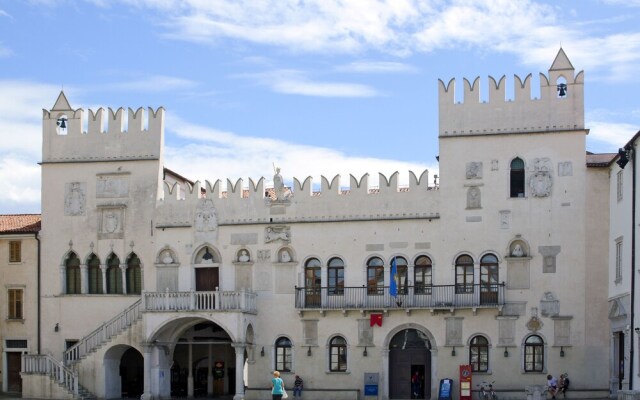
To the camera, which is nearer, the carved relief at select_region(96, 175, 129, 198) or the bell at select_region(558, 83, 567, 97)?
the bell at select_region(558, 83, 567, 97)

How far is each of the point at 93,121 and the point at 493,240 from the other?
19697 millimetres

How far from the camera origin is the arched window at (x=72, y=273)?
175ft

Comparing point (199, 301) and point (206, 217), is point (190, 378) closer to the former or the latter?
point (199, 301)

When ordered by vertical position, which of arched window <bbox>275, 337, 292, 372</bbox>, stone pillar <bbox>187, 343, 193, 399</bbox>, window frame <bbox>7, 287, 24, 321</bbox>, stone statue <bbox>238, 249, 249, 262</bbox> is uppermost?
stone statue <bbox>238, 249, 249, 262</bbox>

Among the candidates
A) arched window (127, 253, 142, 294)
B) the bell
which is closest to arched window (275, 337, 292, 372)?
arched window (127, 253, 142, 294)

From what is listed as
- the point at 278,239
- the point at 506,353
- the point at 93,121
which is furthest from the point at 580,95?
the point at 93,121

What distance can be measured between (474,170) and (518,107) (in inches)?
129

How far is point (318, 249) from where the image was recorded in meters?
50.6

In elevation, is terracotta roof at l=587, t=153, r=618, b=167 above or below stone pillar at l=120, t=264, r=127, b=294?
above

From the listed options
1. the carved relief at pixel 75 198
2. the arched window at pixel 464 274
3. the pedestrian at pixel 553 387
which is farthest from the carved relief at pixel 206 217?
the pedestrian at pixel 553 387

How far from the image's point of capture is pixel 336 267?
5047cm

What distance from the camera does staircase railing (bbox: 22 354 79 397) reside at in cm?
5034

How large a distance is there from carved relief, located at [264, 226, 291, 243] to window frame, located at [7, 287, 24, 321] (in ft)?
40.2

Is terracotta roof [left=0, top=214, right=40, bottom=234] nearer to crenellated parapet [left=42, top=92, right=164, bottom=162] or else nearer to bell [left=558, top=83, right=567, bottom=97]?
crenellated parapet [left=42, top=92, right=164, bottom=162]
